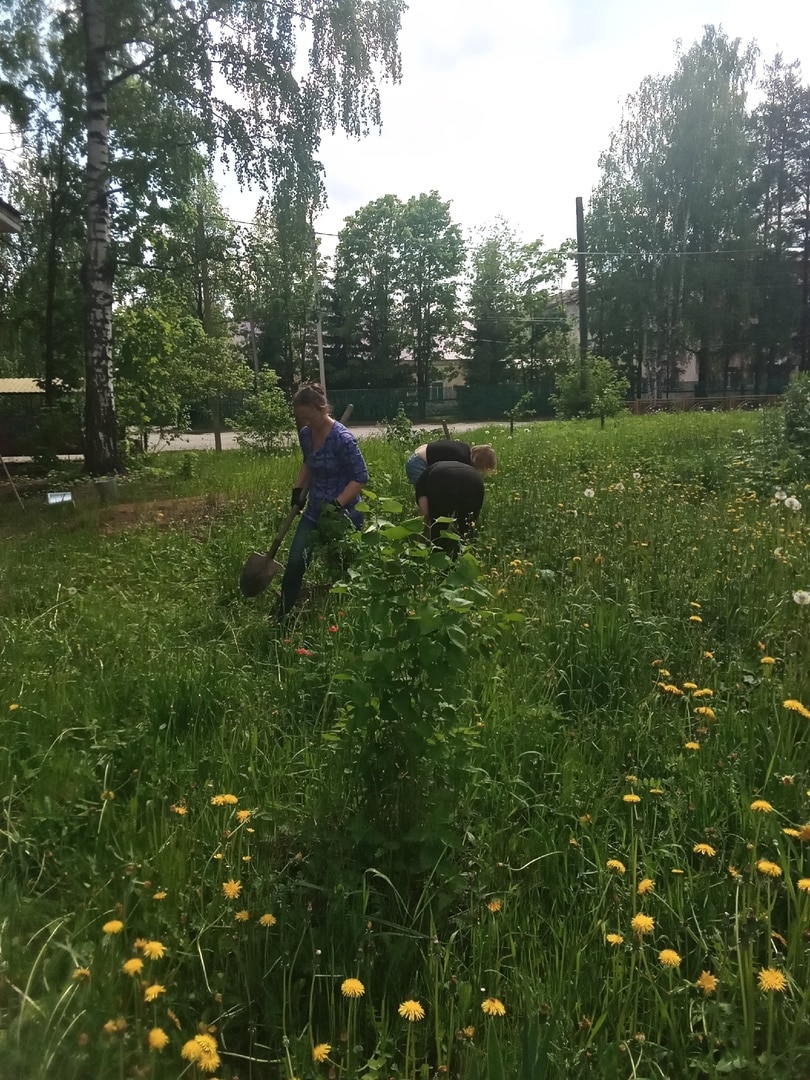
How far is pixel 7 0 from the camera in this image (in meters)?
11.4

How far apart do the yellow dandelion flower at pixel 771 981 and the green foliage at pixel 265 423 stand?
13.7 meters

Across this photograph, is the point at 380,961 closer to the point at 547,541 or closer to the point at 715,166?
the point at 547,541

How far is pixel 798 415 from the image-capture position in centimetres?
934

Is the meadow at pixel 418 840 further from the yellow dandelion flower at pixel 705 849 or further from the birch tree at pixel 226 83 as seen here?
the birch tree at pixel 226 83

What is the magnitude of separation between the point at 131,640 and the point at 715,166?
3488cm

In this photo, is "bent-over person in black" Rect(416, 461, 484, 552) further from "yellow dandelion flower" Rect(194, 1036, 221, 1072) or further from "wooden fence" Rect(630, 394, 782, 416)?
"wooden fence" Rect(630, 394, 782, 416)

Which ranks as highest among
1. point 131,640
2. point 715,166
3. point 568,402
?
point 715,166

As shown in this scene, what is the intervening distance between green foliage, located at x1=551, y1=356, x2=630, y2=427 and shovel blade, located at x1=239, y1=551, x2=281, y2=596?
58.5 ft

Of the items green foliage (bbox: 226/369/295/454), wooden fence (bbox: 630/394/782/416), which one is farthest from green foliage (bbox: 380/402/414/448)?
wooden fence (bbox: 630/394/782/416)

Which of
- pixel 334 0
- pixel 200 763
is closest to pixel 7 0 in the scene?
pixel 334 0

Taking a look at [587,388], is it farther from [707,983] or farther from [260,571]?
[707,983]

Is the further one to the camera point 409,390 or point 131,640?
point 409,390

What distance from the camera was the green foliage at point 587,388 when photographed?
849 inches

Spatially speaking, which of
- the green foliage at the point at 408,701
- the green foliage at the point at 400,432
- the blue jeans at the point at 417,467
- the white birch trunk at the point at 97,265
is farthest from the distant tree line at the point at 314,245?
the green foliage at the point at 408,701
